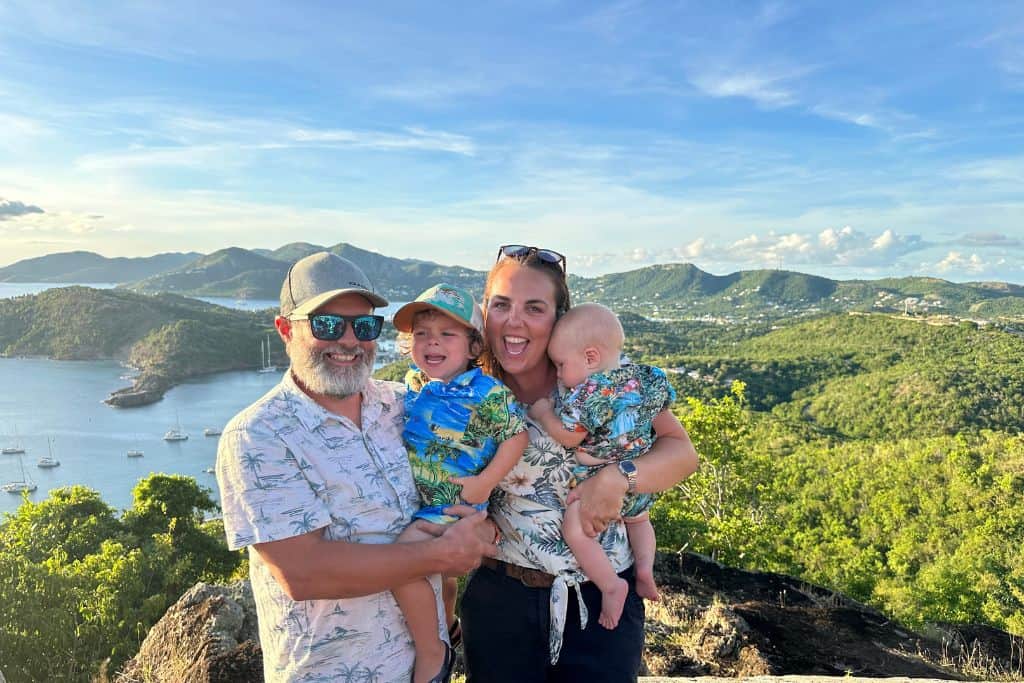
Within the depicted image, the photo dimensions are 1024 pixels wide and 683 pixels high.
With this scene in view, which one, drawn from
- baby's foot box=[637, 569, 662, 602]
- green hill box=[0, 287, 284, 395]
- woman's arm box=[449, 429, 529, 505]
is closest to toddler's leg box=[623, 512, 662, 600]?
baby's foot box=[637, 569, 662, 602]

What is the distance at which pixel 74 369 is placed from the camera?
3725 inches

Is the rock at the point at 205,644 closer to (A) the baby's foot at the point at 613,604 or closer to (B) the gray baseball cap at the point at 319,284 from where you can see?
(A) the baby's foot at the point at 613,604

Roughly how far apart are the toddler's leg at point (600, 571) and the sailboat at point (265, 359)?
322ft

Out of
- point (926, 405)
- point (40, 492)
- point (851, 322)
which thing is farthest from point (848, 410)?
point (40, 492)

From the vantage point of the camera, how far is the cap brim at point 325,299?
6.11 ft

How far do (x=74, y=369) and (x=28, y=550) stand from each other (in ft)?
318

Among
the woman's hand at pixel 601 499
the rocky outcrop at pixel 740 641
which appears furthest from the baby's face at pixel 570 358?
the rocky outcrop at pixel 740 641

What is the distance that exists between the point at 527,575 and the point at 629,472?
49 centimetres

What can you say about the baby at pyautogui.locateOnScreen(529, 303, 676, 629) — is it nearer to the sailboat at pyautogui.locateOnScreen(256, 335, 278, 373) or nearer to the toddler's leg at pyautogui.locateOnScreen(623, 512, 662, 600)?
the toddler's leg at pyautogui.locateOnScreen(623, 512, 662, 600)

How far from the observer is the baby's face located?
7.09 ft

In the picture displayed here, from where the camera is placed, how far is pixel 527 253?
7.41ft

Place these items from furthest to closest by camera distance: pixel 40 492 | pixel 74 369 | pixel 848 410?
pixel 74 369 < pixel 848 410 < pixel 40 492

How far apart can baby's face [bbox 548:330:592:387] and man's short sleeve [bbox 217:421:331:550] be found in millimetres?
950

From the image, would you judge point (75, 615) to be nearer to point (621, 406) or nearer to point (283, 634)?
point (283, 634)
